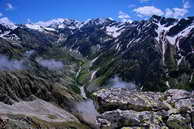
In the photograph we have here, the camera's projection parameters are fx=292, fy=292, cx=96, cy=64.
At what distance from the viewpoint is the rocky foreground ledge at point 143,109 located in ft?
78.3

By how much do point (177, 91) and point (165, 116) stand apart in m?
5.48

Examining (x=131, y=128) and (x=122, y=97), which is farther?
(x=122, y=97)

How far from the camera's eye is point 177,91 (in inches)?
1159

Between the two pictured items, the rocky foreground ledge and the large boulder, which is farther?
the rocky foreground ledge

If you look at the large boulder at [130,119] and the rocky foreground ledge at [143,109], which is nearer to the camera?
the large boulder at [130,119]

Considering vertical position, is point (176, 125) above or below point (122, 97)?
below

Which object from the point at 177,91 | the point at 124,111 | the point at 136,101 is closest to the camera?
the point at 124,111

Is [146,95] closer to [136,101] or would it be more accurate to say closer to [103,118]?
[136,101]

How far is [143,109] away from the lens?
25.8 meters

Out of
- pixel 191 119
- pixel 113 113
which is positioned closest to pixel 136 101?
pixel 113 113

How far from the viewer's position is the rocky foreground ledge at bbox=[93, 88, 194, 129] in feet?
78.3

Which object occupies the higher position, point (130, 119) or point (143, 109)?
point (143, 109)

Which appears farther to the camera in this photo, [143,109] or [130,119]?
[143,109]

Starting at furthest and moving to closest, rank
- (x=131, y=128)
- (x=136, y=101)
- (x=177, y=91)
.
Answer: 1. (x=177, y=91)
2. (x=136, y=101)
3. (x=131, y=128)
